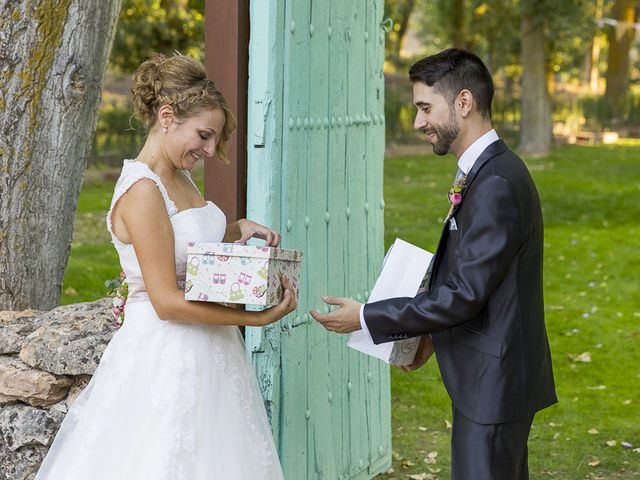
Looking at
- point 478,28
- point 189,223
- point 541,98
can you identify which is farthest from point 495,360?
point 478,28

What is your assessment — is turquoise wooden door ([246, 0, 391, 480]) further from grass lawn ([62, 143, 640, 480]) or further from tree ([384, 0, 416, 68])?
tree ([384, 0, 416, 68])

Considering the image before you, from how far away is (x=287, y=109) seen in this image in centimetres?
409

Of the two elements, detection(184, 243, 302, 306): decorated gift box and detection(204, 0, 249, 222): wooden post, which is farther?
detection(204, 0, 249, 222): wooden post

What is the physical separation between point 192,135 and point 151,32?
1564 centimetres

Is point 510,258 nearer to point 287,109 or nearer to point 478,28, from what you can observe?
point 287,109

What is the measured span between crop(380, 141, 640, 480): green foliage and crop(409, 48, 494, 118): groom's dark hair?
2.90 metres

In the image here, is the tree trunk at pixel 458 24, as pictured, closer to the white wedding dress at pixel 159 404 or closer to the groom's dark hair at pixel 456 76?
the groom's dark hair at pixel 456 76

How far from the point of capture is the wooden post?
4016 millimetres

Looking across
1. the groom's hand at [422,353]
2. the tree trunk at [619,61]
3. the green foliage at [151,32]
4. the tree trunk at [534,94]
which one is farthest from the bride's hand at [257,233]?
the tree trunk at [619,61]

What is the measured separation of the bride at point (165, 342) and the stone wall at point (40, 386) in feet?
1.53

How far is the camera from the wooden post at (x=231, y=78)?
402cm

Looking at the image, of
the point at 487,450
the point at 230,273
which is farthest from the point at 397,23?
the point at 230,273

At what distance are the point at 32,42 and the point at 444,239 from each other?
2132 millimetres

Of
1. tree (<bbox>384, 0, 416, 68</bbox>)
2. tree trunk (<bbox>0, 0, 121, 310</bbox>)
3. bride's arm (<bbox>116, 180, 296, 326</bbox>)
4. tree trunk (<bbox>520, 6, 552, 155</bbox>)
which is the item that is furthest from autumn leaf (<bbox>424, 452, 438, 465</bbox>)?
tree (<bbox>384, 0, 416, 68</bbox>)
